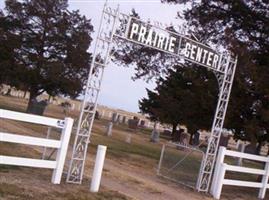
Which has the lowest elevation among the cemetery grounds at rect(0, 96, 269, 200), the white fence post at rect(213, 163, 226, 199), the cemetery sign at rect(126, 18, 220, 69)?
the cemetery grounds at rect(0, 96, 269, 200)

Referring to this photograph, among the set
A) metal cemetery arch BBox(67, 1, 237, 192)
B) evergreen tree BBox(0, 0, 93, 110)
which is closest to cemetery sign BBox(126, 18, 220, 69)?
metal cemetery arch BBox(67, 1, 237, 192)

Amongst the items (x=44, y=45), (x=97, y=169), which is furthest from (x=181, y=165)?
(x=44, y=45)

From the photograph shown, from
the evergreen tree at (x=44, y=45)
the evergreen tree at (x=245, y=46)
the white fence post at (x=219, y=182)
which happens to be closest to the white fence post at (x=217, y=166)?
the white fence post at (x=219, y=182)

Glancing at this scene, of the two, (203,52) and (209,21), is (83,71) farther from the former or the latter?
(203,52)

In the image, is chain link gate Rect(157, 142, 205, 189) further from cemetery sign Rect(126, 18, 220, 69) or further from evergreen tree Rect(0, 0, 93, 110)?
evergreen tree Rect(0, 0, 93, 110)

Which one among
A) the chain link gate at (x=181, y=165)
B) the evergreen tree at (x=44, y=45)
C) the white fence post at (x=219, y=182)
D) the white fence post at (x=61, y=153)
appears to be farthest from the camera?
the evergreen tree at (x=44, y=45)

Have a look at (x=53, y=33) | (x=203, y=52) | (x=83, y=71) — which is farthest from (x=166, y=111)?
(x=203, y=52)

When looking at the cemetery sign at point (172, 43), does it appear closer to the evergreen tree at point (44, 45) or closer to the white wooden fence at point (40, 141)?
the white wooden fence at point (40, 141)

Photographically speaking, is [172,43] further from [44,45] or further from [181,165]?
[44,45]

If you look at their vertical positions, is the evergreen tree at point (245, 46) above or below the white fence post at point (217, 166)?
above

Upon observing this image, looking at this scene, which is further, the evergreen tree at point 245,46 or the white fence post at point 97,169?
the evergreen tree at point 245,46

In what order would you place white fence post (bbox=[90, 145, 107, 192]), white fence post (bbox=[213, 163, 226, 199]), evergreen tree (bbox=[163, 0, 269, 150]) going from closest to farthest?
white fence post (bbox=[90, 145, 107, 192]) → white fence post (bbox=[213, 163, 226, 199]) → evergreen tree (bbox=[163, 0, 269, 150])

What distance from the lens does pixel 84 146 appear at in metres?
15.4

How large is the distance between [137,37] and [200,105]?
10.6 meters
